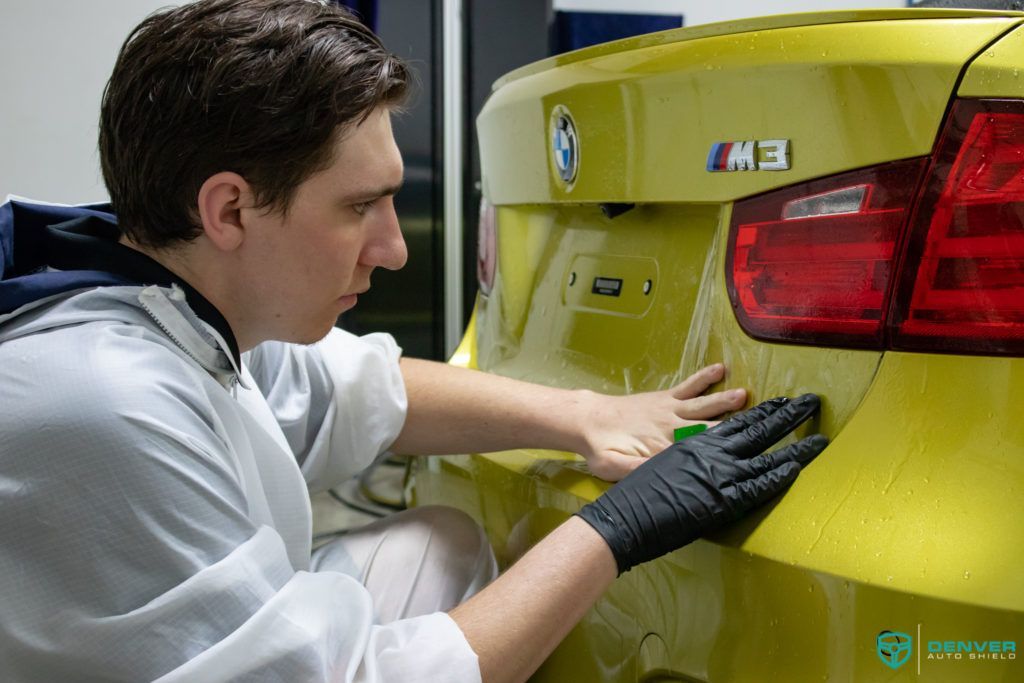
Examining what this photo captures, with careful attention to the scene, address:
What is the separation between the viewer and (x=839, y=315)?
115 centimetres

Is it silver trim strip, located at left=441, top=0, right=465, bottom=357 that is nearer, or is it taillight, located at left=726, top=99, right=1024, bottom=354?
taillight, located at left=726, top=99, right=1024, bottom=354

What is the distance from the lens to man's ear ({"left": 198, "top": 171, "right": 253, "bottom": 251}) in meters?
1.22

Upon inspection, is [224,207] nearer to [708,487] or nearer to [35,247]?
[35,247]

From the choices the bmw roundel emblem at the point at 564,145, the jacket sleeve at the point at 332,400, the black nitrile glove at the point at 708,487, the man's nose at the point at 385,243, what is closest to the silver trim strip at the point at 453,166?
the jacket sleeve at the point at 332,400

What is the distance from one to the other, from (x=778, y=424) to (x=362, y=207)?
58 cm

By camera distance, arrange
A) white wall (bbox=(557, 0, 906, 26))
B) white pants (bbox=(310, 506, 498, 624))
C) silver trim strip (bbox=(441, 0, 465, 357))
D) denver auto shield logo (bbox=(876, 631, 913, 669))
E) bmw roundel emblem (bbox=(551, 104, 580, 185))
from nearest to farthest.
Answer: denver auto shield logo (bbox=(876, 631, 913, 669)) < bmw roundel emblem (bbox=(551, 104, 580, 185)) < white pants (bbox=(310, 506, 498, 624)) < white wall (bbox=(557, 0, 906, 26)) < silver trim strip (bbox=(441, 0, 465, 357))

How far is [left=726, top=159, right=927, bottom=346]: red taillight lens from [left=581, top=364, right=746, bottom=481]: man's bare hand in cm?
11

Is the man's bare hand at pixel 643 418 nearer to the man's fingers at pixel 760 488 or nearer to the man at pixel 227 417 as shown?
the man at pixel 227 417

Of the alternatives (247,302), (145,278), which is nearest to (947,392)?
(247,302)

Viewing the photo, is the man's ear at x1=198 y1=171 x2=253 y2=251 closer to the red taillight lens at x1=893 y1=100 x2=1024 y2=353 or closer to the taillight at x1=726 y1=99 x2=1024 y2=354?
the taillight at x1=726 y1=99 x2=1024 y2=354

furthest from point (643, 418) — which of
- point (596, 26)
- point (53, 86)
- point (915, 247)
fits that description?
point (596, 26)

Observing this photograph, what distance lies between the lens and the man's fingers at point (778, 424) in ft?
3.82

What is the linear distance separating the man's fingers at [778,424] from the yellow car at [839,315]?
20 millimetres

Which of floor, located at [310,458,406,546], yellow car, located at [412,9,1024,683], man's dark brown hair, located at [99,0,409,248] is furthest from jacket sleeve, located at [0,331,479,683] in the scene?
floor, located at [310,458,406,546]
